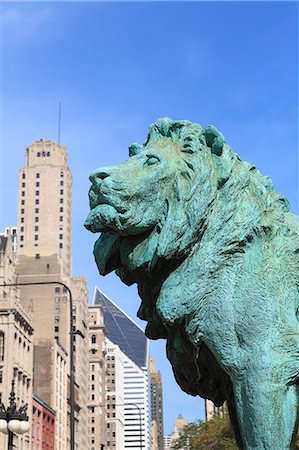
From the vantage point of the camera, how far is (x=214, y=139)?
181 inches

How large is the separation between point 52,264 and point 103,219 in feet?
365

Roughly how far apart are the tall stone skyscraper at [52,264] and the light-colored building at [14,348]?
719cm

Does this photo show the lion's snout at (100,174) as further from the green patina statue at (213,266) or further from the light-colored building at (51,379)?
the light-colored building at (51,379)

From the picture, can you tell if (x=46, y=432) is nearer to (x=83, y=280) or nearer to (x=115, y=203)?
(x=83, y=280)

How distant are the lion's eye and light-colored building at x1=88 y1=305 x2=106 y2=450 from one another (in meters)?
124

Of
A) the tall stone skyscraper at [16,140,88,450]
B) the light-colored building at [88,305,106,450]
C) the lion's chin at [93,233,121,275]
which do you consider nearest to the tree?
the lion's chin at [93,233,121,275]

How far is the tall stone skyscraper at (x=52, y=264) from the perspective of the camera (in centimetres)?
10562

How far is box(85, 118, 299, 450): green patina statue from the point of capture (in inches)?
161

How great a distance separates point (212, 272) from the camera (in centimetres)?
421

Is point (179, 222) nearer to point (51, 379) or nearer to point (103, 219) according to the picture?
point (103, 219)

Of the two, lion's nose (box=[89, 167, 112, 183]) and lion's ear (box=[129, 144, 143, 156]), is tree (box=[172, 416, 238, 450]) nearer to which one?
lion's ear (box=[129, 144, 143, 156])

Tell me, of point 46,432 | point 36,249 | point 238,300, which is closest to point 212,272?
point 238,300

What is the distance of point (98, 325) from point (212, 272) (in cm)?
13558

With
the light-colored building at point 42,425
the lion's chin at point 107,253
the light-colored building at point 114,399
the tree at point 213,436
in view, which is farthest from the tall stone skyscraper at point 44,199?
the lion's chin at point 107,253
